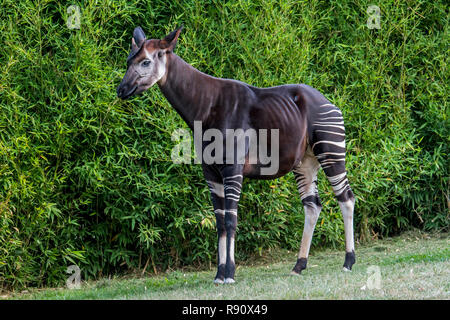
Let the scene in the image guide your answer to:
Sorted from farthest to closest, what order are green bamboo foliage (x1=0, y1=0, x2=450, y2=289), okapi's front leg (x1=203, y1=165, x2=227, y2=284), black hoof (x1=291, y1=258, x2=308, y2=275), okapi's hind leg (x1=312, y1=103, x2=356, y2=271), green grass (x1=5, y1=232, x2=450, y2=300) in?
1. green bamboo foliage (x1=0, y1=0, x2=450, y2=289)
2. black hoof (x1=291, y1=258, x2=308, y2=275)
3. okapi's hind leg (x1=312, y1=103, x2=356, y2=271)
4. okapi's front leg (x1=203, y1=165, x2=227, y2=284)
5. green grass (x1=5, y1=232, x2=450, y2=300)

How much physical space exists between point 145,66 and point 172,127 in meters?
1.39

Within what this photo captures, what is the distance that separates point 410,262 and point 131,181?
2481mm

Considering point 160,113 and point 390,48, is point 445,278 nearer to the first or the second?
point 160,113

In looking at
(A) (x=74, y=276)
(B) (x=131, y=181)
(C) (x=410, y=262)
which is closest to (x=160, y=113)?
(B) (x=131, y=181)

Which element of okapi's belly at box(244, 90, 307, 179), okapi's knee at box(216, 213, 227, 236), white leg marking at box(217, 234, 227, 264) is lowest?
white leg marking at box(217, 234, 227, 264)

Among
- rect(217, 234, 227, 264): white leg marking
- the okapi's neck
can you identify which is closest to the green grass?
rect(217, 234, 227, 264): white leg marking

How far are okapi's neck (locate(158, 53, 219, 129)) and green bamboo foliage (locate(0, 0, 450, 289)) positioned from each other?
1.12 metres

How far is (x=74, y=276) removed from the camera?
566cm

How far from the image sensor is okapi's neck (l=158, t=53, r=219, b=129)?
15.1ft

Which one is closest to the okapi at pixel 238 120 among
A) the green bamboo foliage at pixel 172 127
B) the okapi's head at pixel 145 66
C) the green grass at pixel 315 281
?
the okapi's head at pixel 145 66

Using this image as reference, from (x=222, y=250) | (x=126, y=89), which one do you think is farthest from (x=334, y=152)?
(x=126, y=89)

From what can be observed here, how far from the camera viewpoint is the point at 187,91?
4.64m

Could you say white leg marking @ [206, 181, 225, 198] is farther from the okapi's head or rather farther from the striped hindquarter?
the okapi's head

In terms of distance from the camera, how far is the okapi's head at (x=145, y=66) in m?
4.43
